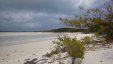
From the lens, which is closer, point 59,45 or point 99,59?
point 99,59

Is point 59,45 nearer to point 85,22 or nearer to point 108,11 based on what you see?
point 85,22

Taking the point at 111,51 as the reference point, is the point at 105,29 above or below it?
above

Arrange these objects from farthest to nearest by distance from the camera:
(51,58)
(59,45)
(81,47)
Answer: (59,45) < (51,58) < (81,47)

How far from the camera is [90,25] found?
13.7 metres

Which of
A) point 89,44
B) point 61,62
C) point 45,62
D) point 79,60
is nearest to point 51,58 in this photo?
point 45,62

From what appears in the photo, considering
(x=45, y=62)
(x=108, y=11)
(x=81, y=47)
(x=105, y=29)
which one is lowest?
(x=45, y=62)

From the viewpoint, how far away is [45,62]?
43.7 ft

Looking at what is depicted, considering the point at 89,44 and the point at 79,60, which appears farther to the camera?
the point at 89,44

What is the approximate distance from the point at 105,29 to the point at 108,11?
106 centimetres

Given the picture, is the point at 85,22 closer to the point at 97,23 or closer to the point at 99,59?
the point at 97,23

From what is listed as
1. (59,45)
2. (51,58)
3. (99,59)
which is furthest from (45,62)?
(99,59)

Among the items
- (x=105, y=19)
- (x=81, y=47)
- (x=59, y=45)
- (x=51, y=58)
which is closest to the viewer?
(x=81, y=47)

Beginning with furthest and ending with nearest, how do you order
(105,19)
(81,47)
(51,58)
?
(51,58), (105,19), (81,47)

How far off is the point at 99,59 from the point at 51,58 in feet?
Answer: 10.6
